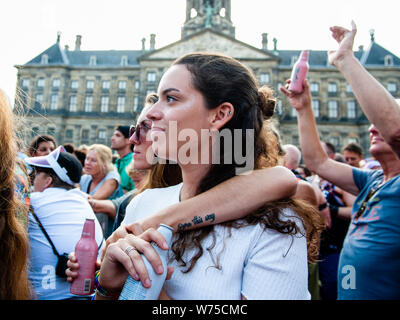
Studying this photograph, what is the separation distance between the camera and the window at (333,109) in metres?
41.2

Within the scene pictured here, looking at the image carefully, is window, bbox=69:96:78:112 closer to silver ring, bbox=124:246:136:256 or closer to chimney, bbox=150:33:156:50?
chimney, bbox=150:33:156:50

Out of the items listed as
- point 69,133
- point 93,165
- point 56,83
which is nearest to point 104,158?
point 93,165

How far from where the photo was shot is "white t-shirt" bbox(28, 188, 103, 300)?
2371 millimetres

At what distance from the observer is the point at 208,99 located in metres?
1.47

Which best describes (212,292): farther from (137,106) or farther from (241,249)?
(137,106)

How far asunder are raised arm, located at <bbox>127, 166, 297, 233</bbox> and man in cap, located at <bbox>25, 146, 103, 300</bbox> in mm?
1436

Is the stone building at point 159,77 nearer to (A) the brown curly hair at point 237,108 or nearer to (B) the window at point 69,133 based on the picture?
(B) the window at point 69,133

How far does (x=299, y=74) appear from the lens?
7.55ft

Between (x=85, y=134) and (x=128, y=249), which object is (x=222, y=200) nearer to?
(x=128, y=249)

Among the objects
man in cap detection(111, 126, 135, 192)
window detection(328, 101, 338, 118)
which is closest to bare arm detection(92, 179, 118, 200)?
man in cap detection(111, 126, 135, 192)

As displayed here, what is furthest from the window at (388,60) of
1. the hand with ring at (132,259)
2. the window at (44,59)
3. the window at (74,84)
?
the hand with ring at (132,259)

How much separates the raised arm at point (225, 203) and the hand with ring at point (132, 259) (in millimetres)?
177

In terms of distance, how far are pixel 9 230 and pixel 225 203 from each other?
2.86ft
